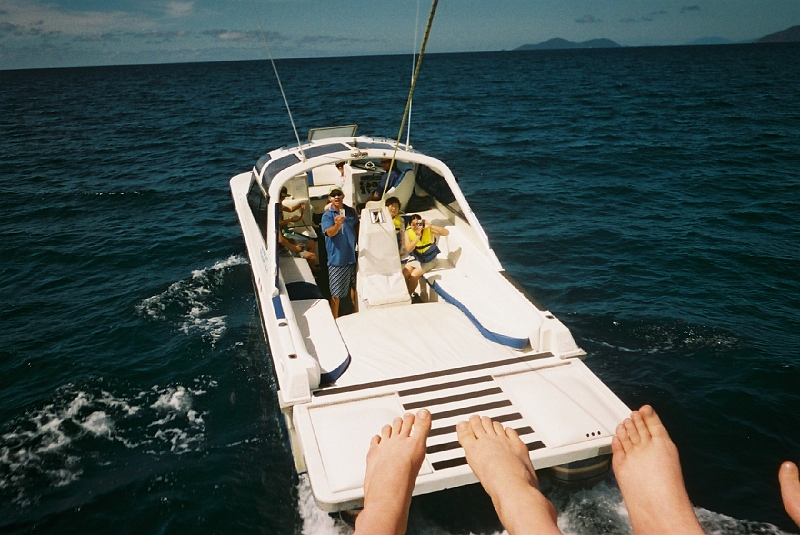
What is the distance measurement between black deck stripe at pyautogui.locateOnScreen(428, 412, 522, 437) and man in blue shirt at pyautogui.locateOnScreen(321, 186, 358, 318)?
3.18 meters

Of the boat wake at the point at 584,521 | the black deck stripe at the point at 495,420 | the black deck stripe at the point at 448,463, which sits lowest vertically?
the boat wake at the point at 584,521

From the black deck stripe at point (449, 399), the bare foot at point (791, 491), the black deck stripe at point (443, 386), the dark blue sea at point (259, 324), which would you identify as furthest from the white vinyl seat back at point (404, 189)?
the bare foot at point (791, 491)

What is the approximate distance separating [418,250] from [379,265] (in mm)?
848

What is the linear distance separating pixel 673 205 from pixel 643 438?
14045mm

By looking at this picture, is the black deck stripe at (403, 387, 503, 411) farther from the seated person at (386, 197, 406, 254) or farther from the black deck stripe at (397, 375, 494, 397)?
the seated person at (386, 197, 406, 254)

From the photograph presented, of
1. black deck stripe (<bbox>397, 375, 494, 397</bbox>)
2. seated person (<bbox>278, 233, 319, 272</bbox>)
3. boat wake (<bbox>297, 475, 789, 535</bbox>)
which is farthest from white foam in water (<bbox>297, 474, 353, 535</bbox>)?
seated person (<bbox>278, 233, 319, 272</bbox>)

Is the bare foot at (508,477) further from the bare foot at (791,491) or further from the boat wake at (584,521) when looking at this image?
the boat wake at (584,521)

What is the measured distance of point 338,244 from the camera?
7297mm

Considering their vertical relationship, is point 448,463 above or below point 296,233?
below

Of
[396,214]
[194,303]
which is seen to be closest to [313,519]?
[396,214]

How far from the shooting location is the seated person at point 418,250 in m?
7.65

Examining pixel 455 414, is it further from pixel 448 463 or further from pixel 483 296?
pixel 483 296

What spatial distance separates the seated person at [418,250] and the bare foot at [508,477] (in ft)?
14.1

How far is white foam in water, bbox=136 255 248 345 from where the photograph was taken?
9656 millimetres
